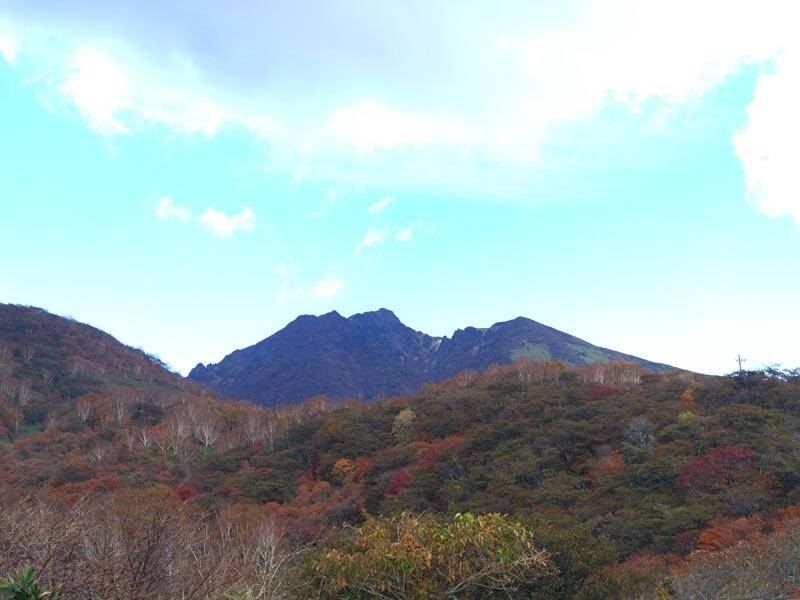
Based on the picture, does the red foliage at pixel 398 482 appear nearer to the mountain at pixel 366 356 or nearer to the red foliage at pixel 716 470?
the red foliage at pixel 716 470

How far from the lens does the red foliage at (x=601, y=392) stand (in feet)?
154

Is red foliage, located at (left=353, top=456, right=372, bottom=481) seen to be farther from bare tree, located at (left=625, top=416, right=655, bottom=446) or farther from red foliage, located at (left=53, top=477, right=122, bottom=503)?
bare tree, located at (left=625, top=416, right=655, bottom=446)

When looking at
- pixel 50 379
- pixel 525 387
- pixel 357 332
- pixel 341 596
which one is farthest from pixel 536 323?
pixel 341 596

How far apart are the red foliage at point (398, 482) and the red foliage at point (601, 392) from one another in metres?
16.9

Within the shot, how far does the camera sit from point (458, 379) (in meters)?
73.8

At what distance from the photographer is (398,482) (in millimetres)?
37938

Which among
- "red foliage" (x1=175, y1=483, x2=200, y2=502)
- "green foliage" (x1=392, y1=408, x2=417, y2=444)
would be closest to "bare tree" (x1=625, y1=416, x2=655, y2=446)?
"green foliage" (x1=392, y1=408, x2=417, y2=444)

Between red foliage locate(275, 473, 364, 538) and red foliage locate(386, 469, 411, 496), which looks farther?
red foliage locate(386, 469, 411, 496)

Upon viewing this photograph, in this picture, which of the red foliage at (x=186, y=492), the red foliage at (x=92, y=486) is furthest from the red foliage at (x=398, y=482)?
the red foliage at (x=92, y=486)

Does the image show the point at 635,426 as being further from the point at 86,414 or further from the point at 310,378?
the point at 310,378

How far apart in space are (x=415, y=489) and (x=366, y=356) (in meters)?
108

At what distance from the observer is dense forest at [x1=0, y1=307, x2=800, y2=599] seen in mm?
7395

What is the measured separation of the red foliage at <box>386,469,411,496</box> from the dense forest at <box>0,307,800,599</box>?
16 centimetres

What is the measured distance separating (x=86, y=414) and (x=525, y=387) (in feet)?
140
